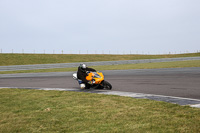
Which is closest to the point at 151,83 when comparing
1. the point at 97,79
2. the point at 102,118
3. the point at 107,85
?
the point at 107,85

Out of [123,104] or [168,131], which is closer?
[168,131]

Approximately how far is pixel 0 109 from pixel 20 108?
62cm

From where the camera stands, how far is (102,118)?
5.54m

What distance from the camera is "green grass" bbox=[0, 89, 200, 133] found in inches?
185

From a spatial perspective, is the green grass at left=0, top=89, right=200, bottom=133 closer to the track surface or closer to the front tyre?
the track surface

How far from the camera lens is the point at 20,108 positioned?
7.26 metres

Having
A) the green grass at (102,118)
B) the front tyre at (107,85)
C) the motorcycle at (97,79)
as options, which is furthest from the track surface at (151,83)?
the green grass at (102,118)

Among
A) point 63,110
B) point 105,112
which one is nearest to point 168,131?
point 105,112

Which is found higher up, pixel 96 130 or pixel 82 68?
pixel 82 68

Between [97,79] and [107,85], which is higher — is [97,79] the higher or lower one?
the higher one

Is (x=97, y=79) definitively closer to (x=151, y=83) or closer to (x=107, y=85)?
(x=107, y=85)

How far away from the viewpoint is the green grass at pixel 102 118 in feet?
15.4

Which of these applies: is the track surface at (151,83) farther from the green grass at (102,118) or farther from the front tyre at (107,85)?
the green grass at (102,118)

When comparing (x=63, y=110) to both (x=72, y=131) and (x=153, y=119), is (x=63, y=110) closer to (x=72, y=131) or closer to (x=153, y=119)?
(x=72, y=131)
